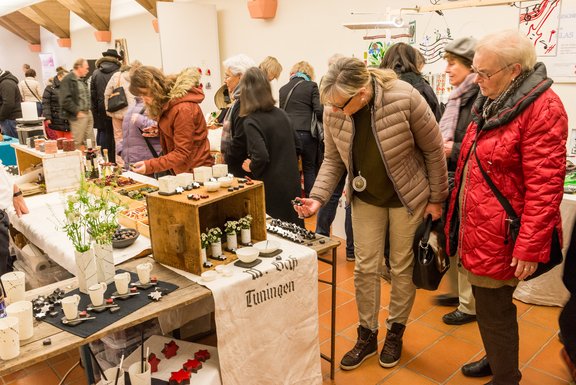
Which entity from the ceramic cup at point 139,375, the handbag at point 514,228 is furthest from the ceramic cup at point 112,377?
the handbag at point 514,228

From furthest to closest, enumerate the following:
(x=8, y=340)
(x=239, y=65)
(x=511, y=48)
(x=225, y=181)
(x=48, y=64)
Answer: (x=48, y=64)
(x=239, y=65)
(x=225, y=181)
(x=511, y=48)
(x=8, y=340)

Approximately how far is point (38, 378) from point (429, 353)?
202 cm

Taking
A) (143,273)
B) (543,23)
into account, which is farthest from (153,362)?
(543,23)

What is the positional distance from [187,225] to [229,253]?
270mm

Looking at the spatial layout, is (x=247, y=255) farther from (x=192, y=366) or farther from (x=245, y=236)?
(x=192, y=366)

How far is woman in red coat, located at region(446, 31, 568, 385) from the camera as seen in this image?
5.39 ft

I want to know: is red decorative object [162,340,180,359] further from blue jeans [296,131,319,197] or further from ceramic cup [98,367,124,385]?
blue jeans [296,131,319,197]

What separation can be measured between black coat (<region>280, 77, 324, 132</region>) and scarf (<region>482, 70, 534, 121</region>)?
208 centimetres

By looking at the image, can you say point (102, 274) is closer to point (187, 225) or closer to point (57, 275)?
point (187, 225)

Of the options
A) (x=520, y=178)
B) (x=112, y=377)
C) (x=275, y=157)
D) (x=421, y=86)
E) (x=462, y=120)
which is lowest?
(x=112, y=377)

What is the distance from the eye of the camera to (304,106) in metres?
3.81

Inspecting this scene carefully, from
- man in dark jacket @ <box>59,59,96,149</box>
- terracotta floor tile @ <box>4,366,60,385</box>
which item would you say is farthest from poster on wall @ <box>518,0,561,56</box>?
man in dark jacket @ <box>59,59,96,149</box>

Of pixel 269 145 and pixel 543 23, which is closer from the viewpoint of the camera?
pixel 269 145

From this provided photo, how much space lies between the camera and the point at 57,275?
9.23 feet
